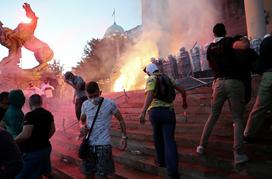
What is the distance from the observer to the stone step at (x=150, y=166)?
4.71 m

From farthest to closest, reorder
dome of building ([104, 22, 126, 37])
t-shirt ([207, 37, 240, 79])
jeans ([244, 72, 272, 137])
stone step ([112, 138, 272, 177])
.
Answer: dome of building ([104, 22, 126, 37])
t-shirt ([207, 37, 240, 79])
jeans ([244, 72, 272, 137])
stone step ([112, 138, 272, 177])

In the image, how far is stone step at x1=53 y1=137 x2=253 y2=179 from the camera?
4.71 m

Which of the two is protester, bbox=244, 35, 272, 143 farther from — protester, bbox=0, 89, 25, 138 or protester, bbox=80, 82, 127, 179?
protester, bbox=0, 89, 25, 138

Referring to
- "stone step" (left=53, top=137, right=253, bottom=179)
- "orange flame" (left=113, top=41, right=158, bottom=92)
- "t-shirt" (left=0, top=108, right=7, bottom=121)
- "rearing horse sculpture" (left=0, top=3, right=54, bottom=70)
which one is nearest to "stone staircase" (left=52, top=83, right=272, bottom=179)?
"stone step" (left=53, top=137, right=253, bottom=179)

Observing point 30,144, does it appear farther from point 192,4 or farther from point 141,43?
point 141,43

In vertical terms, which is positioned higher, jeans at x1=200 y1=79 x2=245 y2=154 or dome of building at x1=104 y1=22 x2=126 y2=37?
dome of building at x1=104 y1=22 x2=126 y2=37

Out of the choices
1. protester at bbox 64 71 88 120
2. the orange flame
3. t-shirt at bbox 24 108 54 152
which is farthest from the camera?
the orange flame

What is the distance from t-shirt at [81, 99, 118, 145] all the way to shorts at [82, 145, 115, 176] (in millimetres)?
83

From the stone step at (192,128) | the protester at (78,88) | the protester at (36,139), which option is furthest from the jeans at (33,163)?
the stone step at (192,128)

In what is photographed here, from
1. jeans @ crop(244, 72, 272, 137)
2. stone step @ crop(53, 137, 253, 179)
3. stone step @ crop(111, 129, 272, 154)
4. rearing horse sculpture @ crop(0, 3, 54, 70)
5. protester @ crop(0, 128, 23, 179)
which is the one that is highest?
rearing horse sculpture @ crop(0, 3, 54, 70)

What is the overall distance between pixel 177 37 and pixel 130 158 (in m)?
18.0

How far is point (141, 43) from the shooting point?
26859 mm

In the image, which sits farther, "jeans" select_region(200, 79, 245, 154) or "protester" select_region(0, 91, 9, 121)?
"protester" select_region(0, 91, 9, 121)

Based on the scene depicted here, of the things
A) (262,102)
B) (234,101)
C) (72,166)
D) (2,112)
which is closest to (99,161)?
(2,112)
